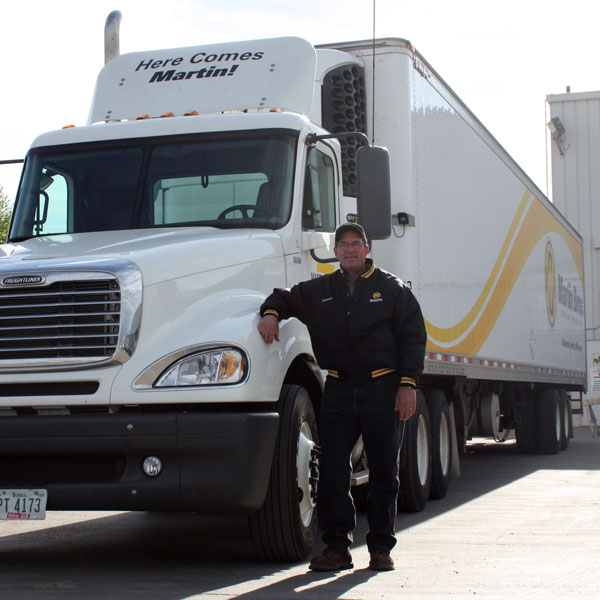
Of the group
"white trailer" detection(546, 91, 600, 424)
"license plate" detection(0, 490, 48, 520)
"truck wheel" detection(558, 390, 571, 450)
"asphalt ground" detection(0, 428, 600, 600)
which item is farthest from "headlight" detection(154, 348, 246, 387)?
"white trailer" detection(546, 91, 600, 424)

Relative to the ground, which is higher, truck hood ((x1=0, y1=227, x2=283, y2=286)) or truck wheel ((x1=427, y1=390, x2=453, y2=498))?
truck hood ((x1=0, y1=227, x2=283, y2=286))

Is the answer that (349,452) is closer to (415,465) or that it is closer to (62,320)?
(62,320)

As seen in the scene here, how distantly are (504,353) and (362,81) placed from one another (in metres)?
5.29

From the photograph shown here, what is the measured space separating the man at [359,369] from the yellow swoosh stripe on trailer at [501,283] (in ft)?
11.2

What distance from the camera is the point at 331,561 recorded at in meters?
6.46

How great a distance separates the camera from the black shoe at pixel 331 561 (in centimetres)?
645

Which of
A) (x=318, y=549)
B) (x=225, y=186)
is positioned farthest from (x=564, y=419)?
(x=225, y=186)

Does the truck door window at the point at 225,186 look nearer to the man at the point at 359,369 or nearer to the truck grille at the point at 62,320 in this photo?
the man at the point at 359,369

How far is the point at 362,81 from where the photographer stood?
995 centimetres

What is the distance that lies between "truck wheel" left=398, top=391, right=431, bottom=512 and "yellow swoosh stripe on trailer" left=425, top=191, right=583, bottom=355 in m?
0.72

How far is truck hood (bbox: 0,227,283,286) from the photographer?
256 inches

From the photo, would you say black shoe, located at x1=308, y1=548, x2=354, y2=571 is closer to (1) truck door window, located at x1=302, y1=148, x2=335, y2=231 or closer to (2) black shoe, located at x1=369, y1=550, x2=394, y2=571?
(2) black shoe, located at x1=369, y1=550, x2=394, y2=571

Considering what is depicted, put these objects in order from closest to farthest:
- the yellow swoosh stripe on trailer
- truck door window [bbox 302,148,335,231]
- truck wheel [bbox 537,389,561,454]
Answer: truck door window [bbox 302,148,335,231] < the yellow swoosh stripe on trailer < truck wheel [bbox 537,389,561,454]

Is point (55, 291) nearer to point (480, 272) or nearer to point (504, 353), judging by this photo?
point (480, 272)
